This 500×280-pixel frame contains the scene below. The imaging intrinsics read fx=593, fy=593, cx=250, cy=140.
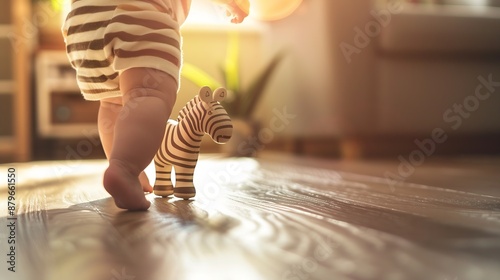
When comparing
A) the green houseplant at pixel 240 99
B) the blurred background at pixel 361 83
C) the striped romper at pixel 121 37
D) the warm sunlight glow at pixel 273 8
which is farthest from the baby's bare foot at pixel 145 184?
the warm sunlight glow at pixel 273 8

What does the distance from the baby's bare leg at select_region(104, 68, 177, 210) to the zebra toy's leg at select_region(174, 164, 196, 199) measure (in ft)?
0.45

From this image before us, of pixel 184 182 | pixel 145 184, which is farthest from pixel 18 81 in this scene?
pixel 184 182

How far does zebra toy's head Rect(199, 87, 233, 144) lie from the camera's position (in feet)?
2.81

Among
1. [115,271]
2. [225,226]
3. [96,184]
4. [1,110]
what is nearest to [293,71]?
[96,184]

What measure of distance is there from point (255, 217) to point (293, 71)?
1.86 m

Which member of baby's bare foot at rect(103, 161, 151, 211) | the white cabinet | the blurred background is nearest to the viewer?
baby's bare foot at rect(103, 161, 151, 211)

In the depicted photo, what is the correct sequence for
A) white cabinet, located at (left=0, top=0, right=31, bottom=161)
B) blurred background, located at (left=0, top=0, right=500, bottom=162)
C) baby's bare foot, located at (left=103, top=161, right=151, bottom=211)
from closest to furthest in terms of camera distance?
1. baby's bare foot, located at (left=103, top=161, right=151, bottom=211)
2. blurred background, located at (left=0, top=0, right=500, bottom=162)
3. white cabinet, located at (left=0, top=0, right=31, bottom=161)

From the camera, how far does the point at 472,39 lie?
2.21 metres

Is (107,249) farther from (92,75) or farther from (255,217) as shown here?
(92,75)

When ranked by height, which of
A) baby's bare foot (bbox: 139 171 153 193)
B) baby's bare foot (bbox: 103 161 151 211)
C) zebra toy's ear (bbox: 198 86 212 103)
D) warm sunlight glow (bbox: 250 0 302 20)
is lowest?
baby's bare foot (bbox: 139 171 153 193)

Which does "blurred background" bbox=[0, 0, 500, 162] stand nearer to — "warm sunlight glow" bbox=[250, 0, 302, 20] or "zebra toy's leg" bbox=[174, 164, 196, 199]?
"warm sunlight glow" bbox=[250, 0, 302, 20]

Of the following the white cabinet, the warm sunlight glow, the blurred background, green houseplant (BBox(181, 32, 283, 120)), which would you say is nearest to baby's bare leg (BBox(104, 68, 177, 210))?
the blurred background

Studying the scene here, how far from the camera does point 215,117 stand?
0.86 m

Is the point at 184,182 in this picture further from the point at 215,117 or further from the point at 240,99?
the point at 240,99
